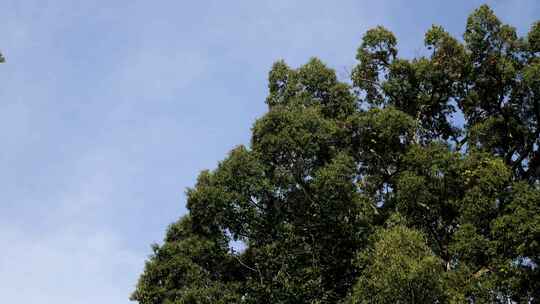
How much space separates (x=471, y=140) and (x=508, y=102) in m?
2.34

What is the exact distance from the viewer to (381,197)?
28.6 metres

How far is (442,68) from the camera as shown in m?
28.7

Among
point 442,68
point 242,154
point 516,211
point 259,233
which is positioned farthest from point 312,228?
point 442,68

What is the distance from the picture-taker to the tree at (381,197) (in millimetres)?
21891

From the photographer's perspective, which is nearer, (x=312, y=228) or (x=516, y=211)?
(x=516, y=211)

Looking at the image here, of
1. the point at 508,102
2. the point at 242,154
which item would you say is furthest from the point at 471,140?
the point at 242,154

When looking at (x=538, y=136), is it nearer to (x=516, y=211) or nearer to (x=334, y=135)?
(x=516, y=211)

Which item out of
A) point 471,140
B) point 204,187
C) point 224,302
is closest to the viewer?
point 224,302

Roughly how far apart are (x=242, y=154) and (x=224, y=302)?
518 centimetres

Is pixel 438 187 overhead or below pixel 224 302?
overhead

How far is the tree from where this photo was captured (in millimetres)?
21891

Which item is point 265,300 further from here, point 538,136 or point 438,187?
point 538,136

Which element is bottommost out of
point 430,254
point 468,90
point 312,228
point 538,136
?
point 430,254

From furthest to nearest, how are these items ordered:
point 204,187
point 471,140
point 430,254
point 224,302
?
point 471,140 → point 204,187 → point 224,302 → point 430,254
